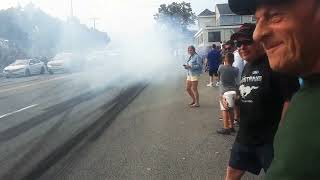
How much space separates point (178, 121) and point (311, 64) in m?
8.62

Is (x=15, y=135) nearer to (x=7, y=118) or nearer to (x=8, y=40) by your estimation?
(x=7, y=118)

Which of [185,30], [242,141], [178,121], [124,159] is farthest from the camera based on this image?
[185,30]

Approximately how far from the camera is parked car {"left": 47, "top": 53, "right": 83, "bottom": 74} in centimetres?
3503

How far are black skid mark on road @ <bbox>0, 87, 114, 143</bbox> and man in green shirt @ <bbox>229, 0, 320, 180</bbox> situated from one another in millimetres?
7472

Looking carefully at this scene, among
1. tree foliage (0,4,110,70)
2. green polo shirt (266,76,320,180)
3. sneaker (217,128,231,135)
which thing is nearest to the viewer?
green polo shirt (266,76,320,180)

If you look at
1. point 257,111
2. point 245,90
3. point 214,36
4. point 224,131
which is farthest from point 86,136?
point 214,36

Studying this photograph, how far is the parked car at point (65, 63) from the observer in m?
35.0

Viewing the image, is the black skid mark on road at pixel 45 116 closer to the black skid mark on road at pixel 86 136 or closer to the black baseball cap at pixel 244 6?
the black skid mark on road at pixel 86 136

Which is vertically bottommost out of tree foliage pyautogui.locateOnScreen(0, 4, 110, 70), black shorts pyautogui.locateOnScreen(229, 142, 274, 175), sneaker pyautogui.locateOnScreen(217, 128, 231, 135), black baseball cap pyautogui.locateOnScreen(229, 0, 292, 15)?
sneaker pyautogui.locateOnScreen(217, 128, 231, 135)

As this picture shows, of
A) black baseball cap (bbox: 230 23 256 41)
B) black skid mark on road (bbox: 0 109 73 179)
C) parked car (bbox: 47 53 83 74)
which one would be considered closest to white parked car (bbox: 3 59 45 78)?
parked car (bbox: 47 53 83 74)

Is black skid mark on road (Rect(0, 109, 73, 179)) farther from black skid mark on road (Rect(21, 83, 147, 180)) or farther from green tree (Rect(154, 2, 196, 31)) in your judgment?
green tree (Rect(154, 2, 196, 31))

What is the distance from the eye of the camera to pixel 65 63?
35.6m

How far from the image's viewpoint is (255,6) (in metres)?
1.46

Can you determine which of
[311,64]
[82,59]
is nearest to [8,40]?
[82,59]
